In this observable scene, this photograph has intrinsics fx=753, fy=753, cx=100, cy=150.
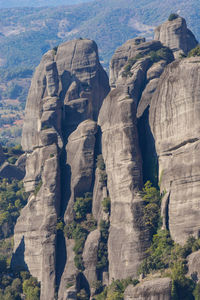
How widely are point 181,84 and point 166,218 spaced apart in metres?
14.8

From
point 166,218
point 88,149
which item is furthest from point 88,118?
point 166,218

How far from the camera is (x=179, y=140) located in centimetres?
8219

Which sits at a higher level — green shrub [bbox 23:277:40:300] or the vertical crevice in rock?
the vertical crevice in rock

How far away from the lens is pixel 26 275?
91.4 m

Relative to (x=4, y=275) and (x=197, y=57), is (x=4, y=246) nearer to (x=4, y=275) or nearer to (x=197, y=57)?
(x=4, y=275)

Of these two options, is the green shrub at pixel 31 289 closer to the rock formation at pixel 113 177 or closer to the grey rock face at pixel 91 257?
the rock formation at pixel 113 177

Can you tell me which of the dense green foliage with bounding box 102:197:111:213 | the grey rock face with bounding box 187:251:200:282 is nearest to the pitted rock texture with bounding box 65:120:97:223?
the dense green foliage with bounding box 102:197:111:213

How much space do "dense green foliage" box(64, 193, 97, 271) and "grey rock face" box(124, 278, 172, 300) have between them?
1371 centimetres

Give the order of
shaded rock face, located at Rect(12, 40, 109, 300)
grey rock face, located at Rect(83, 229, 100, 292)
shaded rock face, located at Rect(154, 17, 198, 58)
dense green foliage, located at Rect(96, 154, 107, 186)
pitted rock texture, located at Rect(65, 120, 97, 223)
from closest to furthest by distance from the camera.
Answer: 1. grey rock face, located at Rect(83, 229, 100, 292)
2. shaded rock face, located at Rect(12, 40, 109, 300)
3. dense green foliage, located at Rect(96, 154, 107, 186)
4. pitted rock texture, located at Rect(65, 120, 97, 223)
5. shaded rock face, located at Rect(154, 17, 198, 58)

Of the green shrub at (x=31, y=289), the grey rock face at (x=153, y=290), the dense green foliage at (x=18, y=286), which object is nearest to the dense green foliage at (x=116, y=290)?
the grey rock face at (x=153, y=290)

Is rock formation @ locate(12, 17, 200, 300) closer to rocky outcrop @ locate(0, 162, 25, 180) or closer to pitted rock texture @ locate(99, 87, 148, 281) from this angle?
pitted rock texture @ locate(99, 87, 148, 281)

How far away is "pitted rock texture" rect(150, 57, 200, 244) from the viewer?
77.4 metres

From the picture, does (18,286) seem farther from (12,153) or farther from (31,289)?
(12,153)

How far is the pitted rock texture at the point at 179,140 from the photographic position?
254 feet
